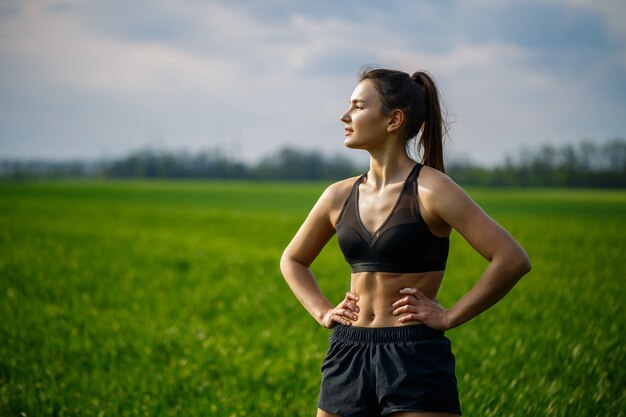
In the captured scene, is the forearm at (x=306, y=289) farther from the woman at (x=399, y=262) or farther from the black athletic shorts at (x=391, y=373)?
the black athletic shorts at (x=391, y=373)

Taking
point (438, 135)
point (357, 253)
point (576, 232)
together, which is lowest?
point (576, 232)

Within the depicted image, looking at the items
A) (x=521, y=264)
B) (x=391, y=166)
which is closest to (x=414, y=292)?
(x=521, y=264)

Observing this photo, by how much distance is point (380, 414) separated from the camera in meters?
3.35

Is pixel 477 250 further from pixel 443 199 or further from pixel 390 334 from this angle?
pixel 390 334

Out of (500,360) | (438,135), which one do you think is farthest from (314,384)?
(438,135)

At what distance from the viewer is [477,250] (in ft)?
10.5

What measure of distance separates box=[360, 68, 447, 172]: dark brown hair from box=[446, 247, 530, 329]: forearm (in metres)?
0.68

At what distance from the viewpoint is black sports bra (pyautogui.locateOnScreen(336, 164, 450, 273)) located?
3.31 metres

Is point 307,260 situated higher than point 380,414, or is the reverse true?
point 307,260

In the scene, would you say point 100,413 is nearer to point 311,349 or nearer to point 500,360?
point 311,349

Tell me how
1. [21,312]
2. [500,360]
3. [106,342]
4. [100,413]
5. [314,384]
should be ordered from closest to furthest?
[100,413]
[314,384]
[500,360]
[106,342]
[21,312]

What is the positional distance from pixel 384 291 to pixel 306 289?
50 centimetres

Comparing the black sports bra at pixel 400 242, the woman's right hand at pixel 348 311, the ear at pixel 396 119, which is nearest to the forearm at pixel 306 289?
the woman's right hand at pixel 348 311

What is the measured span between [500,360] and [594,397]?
1414 mm
